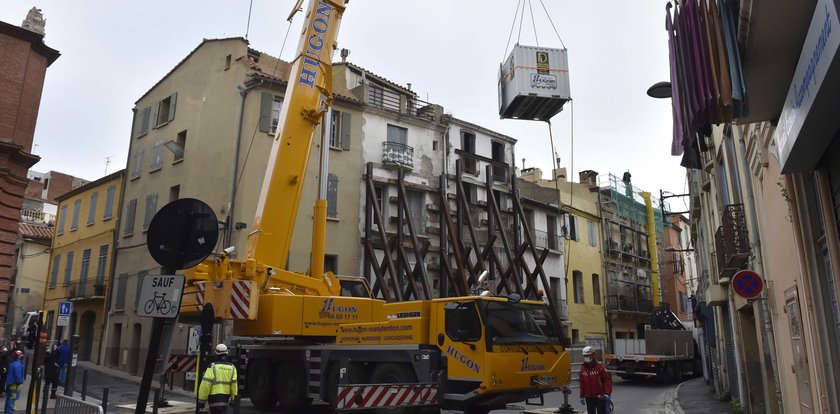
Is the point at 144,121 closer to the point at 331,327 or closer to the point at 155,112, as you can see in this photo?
the point at 155,112

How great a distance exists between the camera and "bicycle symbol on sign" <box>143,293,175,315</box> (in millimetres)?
5402

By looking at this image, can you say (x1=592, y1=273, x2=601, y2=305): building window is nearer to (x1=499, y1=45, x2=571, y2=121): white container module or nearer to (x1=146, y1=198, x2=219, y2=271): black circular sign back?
(x1=499, y1=45, x2=571, y2=121): white container module

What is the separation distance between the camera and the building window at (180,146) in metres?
24.9

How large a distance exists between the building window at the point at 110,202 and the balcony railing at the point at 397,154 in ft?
42.0

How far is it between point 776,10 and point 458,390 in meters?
7.86

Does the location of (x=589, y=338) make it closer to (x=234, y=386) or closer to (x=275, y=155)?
(x=275, y=155)

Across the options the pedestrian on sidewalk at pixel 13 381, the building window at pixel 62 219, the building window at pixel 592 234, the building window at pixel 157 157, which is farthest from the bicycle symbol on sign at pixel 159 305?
the building window at pixel 592 234

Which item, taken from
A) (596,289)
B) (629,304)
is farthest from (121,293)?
(629,304)

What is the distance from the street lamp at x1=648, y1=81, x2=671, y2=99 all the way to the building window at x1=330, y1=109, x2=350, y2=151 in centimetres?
→ 1560

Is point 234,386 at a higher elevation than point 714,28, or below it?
below

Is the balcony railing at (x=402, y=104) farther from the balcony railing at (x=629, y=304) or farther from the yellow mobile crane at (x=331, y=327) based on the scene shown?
the balcony railing at (x=629, y=304)

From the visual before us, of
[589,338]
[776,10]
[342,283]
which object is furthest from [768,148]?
[589,338]

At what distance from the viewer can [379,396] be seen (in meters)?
10.2

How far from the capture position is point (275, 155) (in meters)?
12.8
